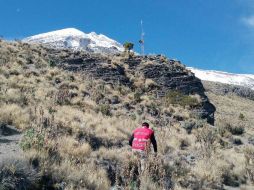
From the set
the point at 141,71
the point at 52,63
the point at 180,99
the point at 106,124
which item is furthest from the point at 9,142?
the point at 141,71

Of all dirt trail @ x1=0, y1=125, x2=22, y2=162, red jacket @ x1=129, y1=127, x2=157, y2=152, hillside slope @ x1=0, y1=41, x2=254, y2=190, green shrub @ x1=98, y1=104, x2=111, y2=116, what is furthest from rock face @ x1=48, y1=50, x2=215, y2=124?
dirt trail @ x1=0, y1=125, x2=22, y2=162

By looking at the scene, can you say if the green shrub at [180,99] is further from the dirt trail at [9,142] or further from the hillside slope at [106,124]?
the dirt trail at [9,142]

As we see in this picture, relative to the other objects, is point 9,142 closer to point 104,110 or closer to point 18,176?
point 18,176

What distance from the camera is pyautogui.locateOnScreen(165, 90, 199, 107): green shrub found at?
3384 centimetres

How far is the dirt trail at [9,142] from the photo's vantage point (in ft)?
30.3

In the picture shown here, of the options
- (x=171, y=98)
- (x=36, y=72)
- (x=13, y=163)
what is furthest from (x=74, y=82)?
(x=13, y=163)

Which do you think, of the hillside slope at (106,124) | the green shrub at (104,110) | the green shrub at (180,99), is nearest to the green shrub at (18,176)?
the hillside slope at (106,124)

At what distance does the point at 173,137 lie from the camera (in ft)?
61.1

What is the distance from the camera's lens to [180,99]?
34.7 meters

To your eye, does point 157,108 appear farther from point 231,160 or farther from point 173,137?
point 231,160

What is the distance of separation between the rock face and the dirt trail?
68.9 feet

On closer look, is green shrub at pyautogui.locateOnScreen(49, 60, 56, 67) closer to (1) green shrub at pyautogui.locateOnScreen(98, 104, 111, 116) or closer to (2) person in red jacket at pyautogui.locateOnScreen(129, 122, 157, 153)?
(1) green shrub at pyautogui.locateOnScreen(98, 104, 111, 116)

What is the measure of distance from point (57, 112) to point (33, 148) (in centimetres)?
743

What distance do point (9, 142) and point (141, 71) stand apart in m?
28.7
